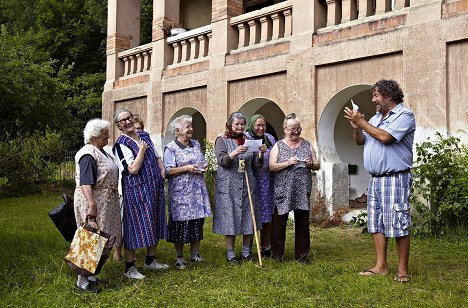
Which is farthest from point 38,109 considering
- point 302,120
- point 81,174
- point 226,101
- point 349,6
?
point 81,174

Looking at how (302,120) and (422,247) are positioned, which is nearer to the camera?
(422,247)

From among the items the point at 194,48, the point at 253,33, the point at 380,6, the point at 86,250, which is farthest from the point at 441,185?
the point at 194,48

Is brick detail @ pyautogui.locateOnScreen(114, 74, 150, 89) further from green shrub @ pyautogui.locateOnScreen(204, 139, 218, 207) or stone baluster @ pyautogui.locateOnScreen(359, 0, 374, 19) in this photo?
stone baluster @ pyautogui.locateOnScreen(359, 0, 374, 19)

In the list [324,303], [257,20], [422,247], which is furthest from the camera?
[257,20]

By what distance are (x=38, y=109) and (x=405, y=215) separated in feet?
42.8

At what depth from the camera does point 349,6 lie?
8.40 m

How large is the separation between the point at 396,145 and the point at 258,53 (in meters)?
5.29

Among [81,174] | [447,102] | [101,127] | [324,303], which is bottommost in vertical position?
[324,303]

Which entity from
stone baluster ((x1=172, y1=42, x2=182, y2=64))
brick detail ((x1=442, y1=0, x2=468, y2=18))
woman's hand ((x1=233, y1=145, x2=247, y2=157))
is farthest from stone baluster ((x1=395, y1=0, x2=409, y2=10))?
stone baluster ((x1=172, y1=42, x2=182, y2=64))

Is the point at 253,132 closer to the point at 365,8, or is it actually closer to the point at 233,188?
the point at 233,188

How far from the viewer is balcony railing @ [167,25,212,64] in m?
Result: 11.0

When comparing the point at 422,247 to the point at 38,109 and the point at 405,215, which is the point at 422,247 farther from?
the point at 38,109

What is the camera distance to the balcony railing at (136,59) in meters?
12.5

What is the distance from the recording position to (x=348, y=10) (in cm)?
844
